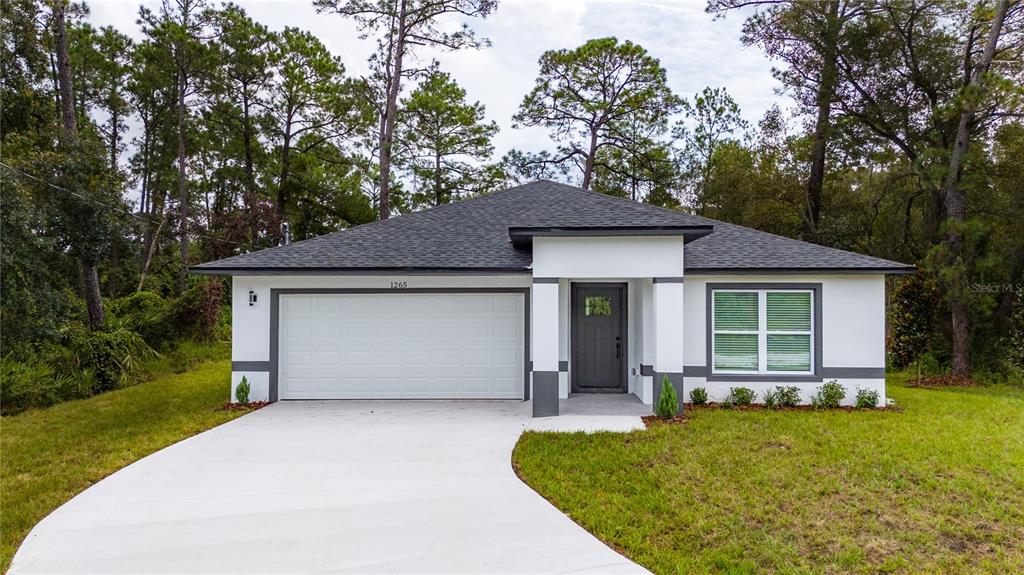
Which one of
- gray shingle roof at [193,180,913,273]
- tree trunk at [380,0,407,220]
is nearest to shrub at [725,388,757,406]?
gray shingle roof at [193,180,913,273]

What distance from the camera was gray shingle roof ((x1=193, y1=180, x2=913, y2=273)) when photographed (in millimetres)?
8977

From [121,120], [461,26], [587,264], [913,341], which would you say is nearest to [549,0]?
[461,26]

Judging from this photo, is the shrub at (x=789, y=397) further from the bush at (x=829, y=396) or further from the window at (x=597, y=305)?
the window at (x=597, y=305)

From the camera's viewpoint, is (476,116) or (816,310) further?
(476,116)

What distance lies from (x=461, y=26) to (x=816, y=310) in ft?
44.9

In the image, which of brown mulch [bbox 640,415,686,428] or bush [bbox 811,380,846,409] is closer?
brown mulch [bbox 640,415,686,428]

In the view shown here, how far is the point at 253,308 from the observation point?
376 inches

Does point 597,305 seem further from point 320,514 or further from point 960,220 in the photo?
point 960,220

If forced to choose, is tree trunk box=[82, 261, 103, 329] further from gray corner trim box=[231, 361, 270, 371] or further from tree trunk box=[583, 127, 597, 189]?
tree trunk box=[583, 127, 597, 189]

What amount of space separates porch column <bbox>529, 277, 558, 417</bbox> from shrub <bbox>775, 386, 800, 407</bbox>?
4052mm

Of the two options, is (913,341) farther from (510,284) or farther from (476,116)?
(476,116)

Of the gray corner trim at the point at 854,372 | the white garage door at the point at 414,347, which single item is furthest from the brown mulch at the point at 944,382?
the white garage door at the point at 414,347

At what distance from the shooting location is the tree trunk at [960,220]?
470 inches

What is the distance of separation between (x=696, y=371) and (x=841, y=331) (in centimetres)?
263
